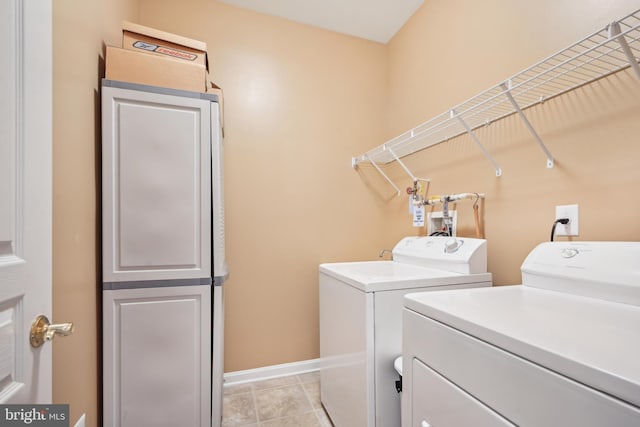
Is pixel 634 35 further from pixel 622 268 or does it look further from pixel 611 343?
pixel 611 343

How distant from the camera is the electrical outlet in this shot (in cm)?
113

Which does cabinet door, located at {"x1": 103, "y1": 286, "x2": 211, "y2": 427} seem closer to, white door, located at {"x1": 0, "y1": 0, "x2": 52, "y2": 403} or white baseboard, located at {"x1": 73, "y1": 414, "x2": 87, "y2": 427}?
white baseboard, located at {"x1": 73, "y1": 414, "x2": 87, "y2": 427}

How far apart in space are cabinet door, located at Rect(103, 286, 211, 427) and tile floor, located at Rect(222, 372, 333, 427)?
47 centimetres

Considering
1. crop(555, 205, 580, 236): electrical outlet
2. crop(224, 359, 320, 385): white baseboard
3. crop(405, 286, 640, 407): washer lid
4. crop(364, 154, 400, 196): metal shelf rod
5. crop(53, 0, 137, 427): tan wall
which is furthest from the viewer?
crop(364, 154, 400, 196): metal shelf rod

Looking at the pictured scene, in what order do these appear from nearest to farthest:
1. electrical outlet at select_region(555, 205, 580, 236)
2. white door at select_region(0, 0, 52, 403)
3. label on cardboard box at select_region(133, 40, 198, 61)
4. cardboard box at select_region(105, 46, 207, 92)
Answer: white door at select_region(0, 0, 52, 403), electrical outlet at select_region(555, 205, 580, 236), cardboard box at select_region(105, 46, 207, 92), label on cardboard box at select_region(133, 40, 198, 61)

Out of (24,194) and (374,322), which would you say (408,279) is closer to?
(374,322)

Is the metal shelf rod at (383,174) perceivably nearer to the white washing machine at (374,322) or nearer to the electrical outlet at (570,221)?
the white washing machine at (374,322)

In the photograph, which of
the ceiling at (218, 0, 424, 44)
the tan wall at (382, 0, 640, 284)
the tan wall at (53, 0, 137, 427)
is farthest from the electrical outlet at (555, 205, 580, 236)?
the tan wall at (53, 0, 137, 427)

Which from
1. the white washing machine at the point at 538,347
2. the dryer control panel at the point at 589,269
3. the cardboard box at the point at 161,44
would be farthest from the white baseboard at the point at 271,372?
the cardboard box at the point at 161,44

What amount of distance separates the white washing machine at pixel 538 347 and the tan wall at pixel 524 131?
0.28 meters

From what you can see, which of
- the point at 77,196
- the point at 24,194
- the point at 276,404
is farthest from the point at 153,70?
the point at 276,404

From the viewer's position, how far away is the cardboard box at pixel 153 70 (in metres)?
1.28

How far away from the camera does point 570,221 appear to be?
3.75 ft

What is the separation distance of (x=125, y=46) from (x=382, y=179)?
1952 millimetres
